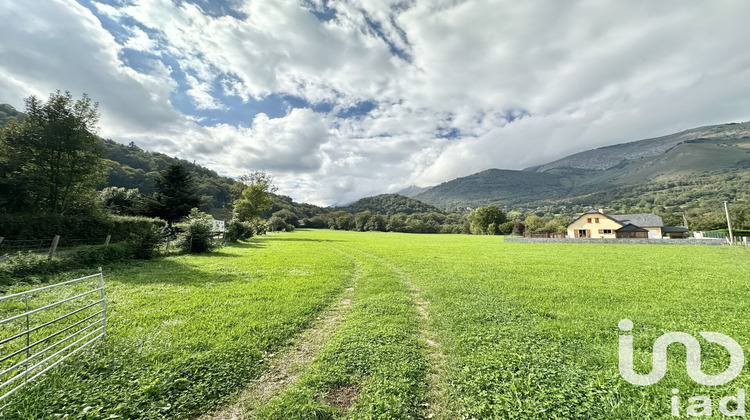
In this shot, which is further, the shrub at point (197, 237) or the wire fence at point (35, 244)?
the shrub at point (197, 237)

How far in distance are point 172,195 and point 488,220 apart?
7750cm

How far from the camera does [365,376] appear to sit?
4.86 m

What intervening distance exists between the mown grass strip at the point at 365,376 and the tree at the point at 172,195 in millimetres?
43873

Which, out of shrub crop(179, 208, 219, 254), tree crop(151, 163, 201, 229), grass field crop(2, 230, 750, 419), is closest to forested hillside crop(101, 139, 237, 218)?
tree crop(151, 163, 201, 229)

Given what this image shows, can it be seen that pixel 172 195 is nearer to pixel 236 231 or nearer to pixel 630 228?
pixel 236 231

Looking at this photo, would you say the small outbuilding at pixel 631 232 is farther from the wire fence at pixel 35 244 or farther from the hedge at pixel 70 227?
the wire fence at pixel 35 244

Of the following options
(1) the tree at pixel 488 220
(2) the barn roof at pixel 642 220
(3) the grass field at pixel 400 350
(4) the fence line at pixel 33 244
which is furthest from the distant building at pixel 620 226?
(4) the fence line at pixel 33 244

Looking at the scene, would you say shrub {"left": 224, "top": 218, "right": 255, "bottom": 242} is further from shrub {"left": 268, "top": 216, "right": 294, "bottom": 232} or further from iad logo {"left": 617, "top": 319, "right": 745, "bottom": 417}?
shrub {"left": 268, "top": 216, "right": 294, "bottom": 232}

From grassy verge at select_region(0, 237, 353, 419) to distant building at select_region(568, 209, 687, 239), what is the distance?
63.0m

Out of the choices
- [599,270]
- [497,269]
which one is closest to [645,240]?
[599,270]

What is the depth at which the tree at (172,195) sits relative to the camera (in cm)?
3934

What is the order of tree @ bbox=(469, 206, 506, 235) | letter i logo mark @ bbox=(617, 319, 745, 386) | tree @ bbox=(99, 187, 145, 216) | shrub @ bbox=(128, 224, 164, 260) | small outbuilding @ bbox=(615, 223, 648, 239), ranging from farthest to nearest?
tree @ bbox=(469, 206, 506, 235) → small outbuilding @ bbox=(615, 223, 648, 239) → tree @ bbox=(99, 187, 145, 216) → shrub @ bbox=(128, 224, 164, 260) → letter i logo mark @ bbox=(617, 319, 745, 386)

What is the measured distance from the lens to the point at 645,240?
36344 mm

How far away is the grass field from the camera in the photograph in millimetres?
3998
